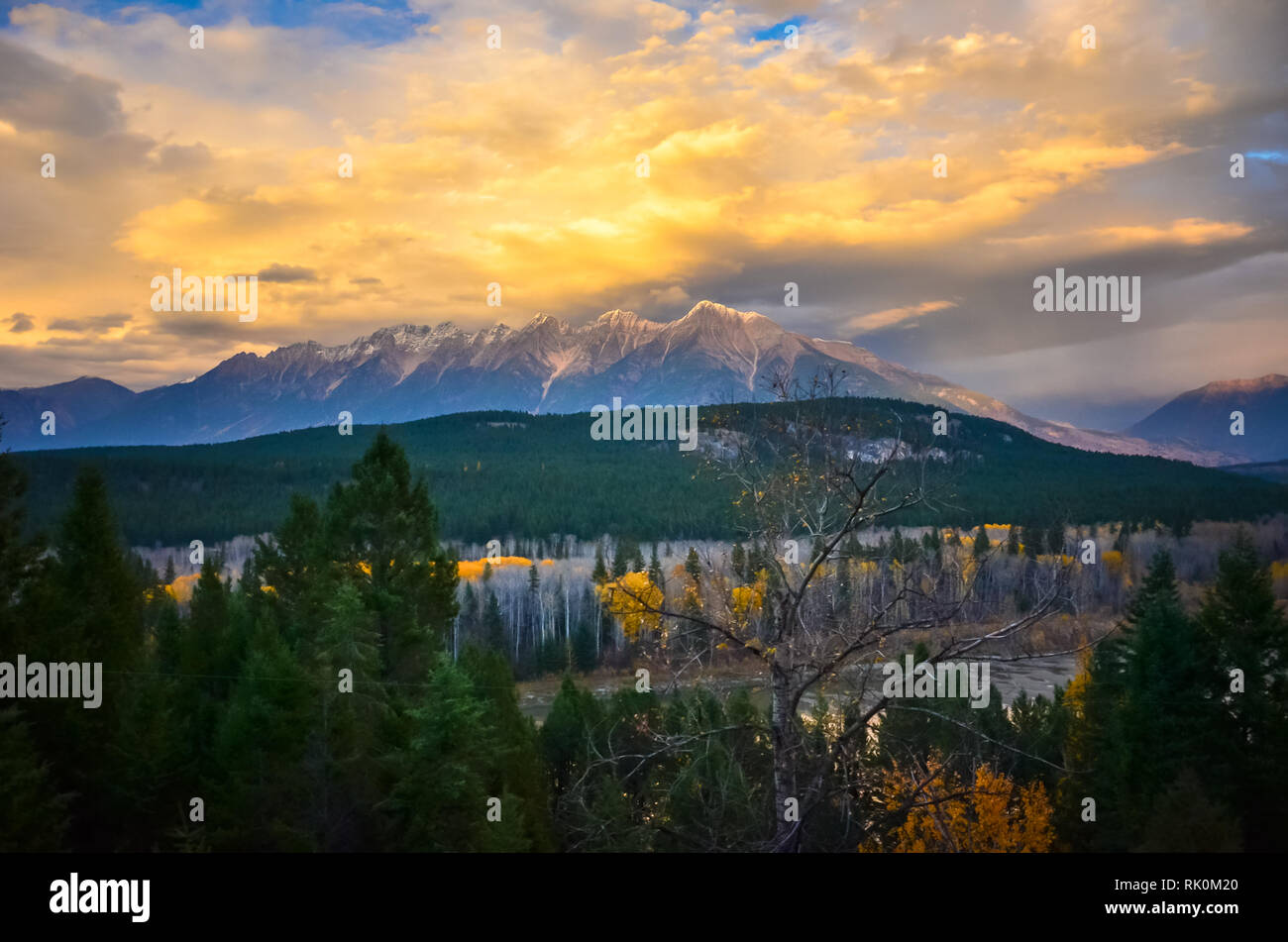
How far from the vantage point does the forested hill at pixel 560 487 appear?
10662 cm

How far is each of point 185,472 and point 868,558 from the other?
145002 mm

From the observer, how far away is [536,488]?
13075cm

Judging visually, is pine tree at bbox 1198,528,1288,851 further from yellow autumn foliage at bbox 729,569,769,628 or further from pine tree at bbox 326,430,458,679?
pine tree at bbox 326,430,458,679
